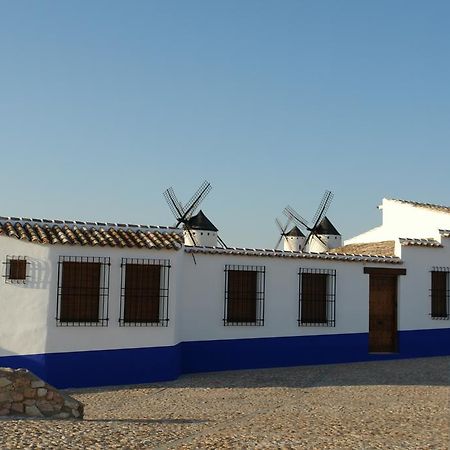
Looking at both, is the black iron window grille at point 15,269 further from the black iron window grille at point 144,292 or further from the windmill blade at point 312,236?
the windmill blade at point 312,236

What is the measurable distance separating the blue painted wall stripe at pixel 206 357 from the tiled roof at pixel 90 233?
222cm

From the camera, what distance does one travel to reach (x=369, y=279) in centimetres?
1661

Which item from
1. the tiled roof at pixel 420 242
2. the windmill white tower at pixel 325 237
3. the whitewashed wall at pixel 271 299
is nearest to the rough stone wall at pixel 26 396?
the whitewashed wall at pixel 271 299

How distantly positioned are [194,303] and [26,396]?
589 cm

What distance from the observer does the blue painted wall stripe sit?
12.3 metres

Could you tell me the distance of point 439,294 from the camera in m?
17.5

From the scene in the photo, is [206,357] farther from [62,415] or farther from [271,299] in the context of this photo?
[62,415]

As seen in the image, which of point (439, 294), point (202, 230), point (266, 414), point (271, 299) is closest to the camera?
point (266, 414)

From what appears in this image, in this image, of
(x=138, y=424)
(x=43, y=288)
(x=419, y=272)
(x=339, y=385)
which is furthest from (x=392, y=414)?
(x=419, y=272)

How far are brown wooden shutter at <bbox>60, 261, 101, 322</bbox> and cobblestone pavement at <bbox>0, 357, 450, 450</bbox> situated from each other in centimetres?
156

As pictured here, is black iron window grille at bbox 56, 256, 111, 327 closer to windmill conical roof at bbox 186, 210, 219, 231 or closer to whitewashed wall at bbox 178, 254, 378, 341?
whitewashed wall at bbox 178, 254, 378, 341

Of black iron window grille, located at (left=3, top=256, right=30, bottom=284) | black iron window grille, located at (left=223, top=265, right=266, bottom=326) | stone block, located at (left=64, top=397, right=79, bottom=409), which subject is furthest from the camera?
black iron window grille, located at (left=223, top=265, right=266, bottom=326)

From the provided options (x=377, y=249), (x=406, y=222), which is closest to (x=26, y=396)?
(x=377, y=249)

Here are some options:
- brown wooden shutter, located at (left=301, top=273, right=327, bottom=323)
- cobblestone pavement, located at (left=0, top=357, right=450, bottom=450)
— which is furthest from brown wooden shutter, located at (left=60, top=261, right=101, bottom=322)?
brown wooden shutter, located at (left=301, top=273, right=327, bottom=323)
